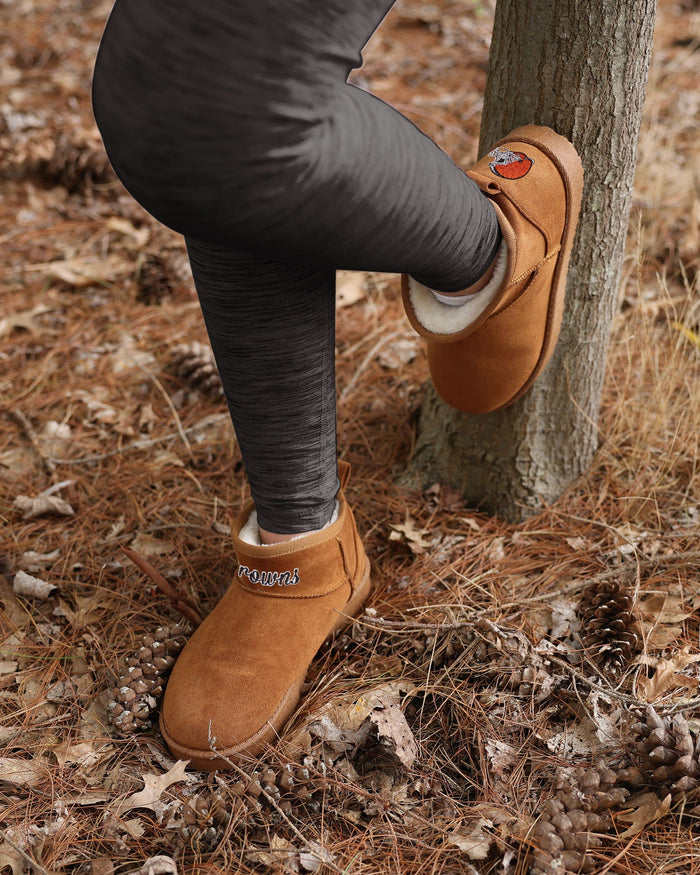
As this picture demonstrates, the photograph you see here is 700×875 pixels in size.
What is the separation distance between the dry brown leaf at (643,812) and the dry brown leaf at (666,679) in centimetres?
16

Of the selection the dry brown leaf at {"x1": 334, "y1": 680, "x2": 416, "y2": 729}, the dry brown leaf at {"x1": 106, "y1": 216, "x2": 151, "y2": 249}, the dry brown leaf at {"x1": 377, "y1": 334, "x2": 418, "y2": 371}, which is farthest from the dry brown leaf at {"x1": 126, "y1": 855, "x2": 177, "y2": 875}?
the dry brown leaf at {"x1": 106, "y1": 216, "x2": 151, "y2": 249}

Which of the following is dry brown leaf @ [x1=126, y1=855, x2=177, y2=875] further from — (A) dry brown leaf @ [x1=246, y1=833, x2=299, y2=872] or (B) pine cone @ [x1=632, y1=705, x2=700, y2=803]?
(B) pine cone @ [x1=632, y1=705, x2=700, y2=803]

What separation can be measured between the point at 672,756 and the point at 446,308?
739 millimetres

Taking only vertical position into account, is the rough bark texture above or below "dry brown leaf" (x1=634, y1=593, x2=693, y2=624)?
above

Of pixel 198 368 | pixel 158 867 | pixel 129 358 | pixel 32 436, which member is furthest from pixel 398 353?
pixel 158 867

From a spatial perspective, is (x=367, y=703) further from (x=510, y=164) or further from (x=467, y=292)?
(x=510, y=164)

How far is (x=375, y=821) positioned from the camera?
108cm

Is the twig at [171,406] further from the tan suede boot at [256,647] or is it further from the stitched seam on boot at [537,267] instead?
the stitched seam on boot at [537,267]

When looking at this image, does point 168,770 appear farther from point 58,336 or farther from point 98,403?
point 58,336

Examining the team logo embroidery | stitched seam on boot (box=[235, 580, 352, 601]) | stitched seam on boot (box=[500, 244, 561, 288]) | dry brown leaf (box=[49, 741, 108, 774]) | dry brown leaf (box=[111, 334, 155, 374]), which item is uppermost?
the team logo embroidery

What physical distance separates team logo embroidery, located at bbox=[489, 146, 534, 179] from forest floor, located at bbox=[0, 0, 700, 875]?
459mm

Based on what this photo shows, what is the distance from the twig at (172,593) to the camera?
1356mm

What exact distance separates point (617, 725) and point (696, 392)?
83cm

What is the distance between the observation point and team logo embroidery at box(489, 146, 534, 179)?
1135mm
